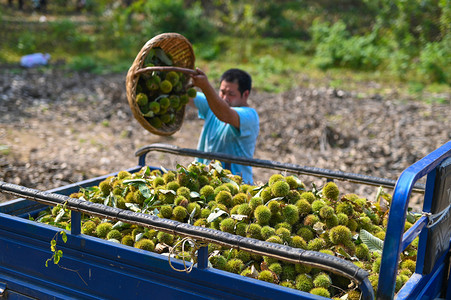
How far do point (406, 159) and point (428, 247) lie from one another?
451 cm

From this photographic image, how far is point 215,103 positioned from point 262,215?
1.22m

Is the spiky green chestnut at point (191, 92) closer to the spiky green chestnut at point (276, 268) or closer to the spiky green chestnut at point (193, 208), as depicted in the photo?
the spiky green chestnut at point (193, 208)

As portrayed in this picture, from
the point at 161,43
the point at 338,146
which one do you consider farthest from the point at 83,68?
the point at 161,43

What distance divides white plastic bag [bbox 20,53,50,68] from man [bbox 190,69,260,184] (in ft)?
28.9

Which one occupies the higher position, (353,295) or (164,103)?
(164,103)

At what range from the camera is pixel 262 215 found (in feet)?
8.01

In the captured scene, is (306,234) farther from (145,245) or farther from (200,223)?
(145,245)

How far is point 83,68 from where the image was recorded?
1195 cm

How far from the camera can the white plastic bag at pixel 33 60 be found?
11.5m

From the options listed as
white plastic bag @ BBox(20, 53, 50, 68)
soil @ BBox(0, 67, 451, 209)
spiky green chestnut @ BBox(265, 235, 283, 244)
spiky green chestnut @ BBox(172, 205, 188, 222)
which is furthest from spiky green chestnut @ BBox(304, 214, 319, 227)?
white plastic bag @ BBox(20, 53, 50, 68)

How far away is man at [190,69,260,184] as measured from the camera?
3.69 metres

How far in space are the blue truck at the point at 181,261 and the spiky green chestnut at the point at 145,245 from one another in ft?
0.38

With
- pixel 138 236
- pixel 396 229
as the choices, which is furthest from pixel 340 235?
pixel 138 236

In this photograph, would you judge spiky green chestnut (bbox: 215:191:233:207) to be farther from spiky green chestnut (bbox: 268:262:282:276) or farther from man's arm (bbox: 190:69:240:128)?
man's arm (bbox: 190:69:240:128)
